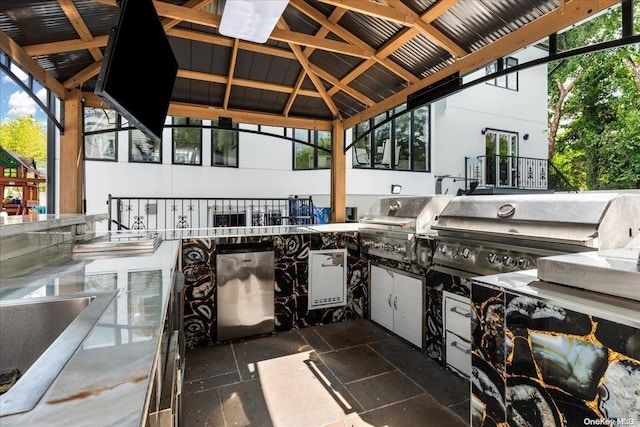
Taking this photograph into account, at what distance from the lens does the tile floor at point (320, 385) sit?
88.4 inches

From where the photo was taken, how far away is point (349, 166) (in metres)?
9.36

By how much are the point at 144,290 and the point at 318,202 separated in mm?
8519

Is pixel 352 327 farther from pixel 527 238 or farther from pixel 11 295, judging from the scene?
pixel 11 295

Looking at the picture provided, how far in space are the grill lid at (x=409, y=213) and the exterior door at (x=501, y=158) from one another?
7.97 metres

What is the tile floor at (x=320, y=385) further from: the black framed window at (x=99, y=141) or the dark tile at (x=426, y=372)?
the black framed window at (x=99, y=141)

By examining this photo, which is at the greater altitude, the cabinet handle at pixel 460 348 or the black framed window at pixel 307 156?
the black framed window at pixel 307 156

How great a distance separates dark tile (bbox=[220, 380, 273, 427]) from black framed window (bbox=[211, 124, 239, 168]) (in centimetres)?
732

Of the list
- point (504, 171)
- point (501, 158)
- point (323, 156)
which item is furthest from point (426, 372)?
point (501, 158)

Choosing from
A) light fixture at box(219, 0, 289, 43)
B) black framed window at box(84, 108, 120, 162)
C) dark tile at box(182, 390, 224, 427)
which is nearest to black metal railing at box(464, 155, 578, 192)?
light fixture at box(219, 0, 289, 43)

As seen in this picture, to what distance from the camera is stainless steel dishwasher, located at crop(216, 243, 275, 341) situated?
3.39 m

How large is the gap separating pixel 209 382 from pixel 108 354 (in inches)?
87.9

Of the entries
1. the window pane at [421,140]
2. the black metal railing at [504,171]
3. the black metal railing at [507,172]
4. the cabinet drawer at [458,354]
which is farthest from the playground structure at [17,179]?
the black metal railing at [504,171]

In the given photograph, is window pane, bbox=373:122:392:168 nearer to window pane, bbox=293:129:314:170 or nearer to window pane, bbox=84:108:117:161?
window pane, bbox=293:129:314:170

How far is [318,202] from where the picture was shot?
386 inches
